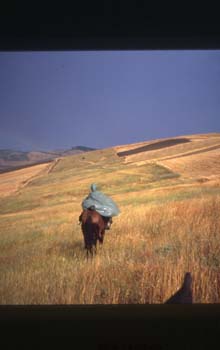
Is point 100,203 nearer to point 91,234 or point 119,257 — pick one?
Answer: point 91,234

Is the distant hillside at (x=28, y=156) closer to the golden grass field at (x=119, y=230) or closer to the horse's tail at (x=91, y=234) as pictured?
the golden grass field at (x=119, y=230)

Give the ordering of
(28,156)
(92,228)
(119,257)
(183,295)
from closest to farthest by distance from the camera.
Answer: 1. (183,295)
2. (119,257)
3. (92,228)
4. (28,156)

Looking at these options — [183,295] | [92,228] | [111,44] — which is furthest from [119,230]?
[111,44]

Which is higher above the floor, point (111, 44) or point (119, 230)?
point (111, 44)

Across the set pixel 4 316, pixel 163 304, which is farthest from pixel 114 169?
pixel 4 316

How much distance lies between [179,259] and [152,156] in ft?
3.82

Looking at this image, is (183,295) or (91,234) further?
(91,234)

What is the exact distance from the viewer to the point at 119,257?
439 cm

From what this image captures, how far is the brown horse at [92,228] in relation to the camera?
448 centimetres

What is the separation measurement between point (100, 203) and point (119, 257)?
1.91 ft

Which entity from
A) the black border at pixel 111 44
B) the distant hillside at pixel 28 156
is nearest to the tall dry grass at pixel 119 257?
the black border at pixel 111 44

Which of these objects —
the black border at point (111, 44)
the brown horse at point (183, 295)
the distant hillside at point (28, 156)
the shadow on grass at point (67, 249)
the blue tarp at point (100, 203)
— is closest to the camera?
the black border at point (111, 44)

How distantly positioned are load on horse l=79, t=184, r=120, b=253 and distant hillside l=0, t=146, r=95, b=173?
1.53ft

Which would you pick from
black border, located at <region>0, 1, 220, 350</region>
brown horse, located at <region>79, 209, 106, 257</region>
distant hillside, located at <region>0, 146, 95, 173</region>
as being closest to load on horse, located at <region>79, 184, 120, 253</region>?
brown horse, located at <region>79, 209, 106, 257</region>
